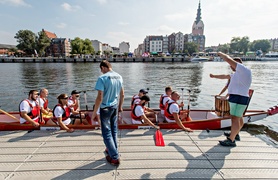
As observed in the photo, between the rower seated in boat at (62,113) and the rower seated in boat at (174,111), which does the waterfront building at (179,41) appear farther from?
the rower seated in boat at (62,113)

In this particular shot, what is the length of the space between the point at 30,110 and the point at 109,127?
333 cm

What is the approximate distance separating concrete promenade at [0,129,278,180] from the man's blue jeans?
0.41m

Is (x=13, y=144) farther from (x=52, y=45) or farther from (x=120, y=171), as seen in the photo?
(x=52, y=45)

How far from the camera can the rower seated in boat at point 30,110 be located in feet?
15.3

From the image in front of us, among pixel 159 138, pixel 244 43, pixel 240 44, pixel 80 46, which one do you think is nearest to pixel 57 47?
pixel 80 46

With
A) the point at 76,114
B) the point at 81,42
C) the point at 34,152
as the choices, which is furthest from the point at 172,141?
the point at 81,42

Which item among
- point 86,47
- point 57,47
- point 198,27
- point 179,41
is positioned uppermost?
point 198,27

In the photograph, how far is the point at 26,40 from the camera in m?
84.7

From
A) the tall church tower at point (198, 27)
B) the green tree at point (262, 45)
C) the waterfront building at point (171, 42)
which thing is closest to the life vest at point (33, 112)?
the waterfront building at point (171, 42)

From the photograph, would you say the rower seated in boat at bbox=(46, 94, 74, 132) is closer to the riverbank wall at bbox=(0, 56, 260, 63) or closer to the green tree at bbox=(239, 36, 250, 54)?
the riverbank wall at bbox=(0, 56, 260, 63)

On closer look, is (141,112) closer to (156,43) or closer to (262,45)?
(156,43)

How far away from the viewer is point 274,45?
17950 centimetres

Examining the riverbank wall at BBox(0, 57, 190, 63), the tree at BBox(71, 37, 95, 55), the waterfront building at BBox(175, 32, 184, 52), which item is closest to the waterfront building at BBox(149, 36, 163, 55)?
the waterfront building at BBox(175, 32, 184, 52)

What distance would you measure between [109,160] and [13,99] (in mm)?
14067
